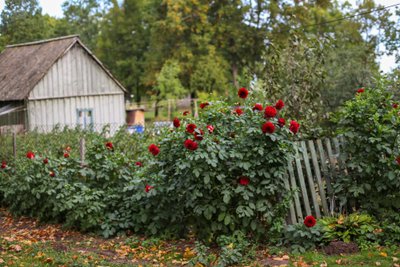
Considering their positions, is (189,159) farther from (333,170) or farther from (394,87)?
(394,87)

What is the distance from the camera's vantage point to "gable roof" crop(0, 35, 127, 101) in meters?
22.6

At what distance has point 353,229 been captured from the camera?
6.04m

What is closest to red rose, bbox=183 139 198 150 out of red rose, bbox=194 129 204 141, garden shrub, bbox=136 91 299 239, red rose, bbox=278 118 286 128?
garden shrub, bbox=136 91 299 239

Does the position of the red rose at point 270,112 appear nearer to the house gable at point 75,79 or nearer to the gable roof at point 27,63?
the gable roof at point 27,63

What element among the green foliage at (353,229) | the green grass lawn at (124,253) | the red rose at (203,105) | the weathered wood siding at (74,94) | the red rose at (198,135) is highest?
the weathered wood siding at (74,94)

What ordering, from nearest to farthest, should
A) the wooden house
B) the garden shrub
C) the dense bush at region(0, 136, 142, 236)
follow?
the garden shrub → the dense bush at region(0, 136, 142, 236) → the wooden house

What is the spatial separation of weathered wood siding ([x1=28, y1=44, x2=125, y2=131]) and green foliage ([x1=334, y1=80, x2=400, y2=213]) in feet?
54.5

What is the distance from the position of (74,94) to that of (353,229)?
21.0m

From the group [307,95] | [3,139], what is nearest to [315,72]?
[307,95]

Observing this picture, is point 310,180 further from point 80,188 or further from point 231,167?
point 80,188

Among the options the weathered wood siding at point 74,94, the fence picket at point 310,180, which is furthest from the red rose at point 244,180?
the weathered wood siding at point 74,94

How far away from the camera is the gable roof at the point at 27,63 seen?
22.6 meters

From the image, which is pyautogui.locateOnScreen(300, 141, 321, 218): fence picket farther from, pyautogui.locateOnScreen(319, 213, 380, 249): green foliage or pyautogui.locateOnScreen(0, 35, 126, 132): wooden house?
pyautogui.locateOnScreen(0, 35, 126, 132): wooden house

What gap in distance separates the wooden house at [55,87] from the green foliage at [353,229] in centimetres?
1714
